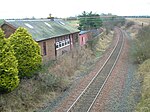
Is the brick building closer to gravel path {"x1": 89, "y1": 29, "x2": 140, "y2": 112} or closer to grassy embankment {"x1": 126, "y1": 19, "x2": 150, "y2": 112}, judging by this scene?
gravel path {"x1": 89, "y1": 29, "x2": 140, "y2": 112}

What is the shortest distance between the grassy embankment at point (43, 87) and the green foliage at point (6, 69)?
886 mm

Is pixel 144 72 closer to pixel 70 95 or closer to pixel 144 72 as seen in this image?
pixel 144 72

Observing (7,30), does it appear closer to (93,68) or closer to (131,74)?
(93,68)

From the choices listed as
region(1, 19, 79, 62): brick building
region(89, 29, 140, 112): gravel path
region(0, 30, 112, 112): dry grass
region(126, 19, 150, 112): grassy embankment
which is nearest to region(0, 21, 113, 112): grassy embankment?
region(0, 30, 112, 112): dry grass

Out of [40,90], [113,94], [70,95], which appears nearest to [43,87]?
[40,90]

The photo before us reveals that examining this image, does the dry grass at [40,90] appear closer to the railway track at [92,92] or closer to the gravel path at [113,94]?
the gravel path at [113,94]

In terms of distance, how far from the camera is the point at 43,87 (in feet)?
58.6

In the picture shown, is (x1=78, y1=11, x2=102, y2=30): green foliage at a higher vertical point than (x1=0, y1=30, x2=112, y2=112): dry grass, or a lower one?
higher

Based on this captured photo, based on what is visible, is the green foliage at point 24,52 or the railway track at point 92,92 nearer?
the railway track at point 92,92

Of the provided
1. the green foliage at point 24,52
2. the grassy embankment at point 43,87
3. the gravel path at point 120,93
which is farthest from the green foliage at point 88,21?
the green foliage at point 24,52

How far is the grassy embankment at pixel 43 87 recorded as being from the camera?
14941 millimetres

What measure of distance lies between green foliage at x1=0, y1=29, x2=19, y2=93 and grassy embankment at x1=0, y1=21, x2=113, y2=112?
89 cm

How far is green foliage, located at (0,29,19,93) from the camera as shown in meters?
14.1

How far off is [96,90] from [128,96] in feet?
8.26
